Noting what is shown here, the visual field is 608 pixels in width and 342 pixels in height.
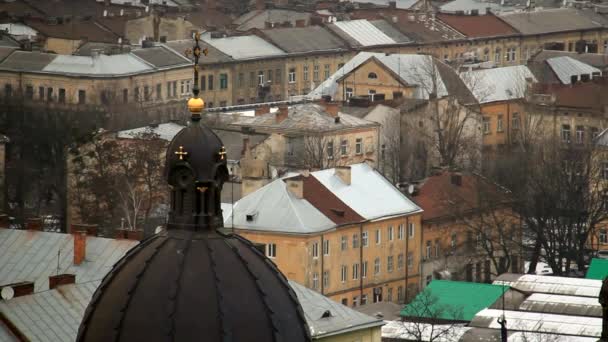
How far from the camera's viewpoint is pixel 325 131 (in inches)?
3942

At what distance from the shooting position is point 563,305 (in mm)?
69250

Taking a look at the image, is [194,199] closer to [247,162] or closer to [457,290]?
[457,290]

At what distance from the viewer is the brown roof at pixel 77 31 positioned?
133 metres

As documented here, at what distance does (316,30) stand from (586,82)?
24558mm

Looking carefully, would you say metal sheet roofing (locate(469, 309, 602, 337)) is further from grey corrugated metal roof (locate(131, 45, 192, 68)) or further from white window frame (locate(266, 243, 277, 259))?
grey corrugated metal roof (locate(131, 45, 192, 68))

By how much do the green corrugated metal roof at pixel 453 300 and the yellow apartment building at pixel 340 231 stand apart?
4708mm

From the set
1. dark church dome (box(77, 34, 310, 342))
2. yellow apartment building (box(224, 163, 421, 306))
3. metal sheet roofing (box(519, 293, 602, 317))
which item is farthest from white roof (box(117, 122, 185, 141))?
dark church dome (box(77, 34, 310, 342))

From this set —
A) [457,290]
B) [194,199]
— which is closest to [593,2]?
[457,290]

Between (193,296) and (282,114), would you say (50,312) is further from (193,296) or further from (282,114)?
(282,114)

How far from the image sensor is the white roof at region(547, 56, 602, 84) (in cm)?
12090

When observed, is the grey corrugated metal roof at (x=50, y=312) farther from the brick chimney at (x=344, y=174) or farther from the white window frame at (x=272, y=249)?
the brick chimney at (x=344, y=174)

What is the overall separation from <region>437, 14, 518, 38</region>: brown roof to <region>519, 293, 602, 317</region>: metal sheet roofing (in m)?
70.3

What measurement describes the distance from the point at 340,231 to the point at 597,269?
7073mm

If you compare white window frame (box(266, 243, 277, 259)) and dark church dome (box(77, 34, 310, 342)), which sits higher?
dark church dome (box(77, 34, 310, 342))
